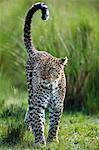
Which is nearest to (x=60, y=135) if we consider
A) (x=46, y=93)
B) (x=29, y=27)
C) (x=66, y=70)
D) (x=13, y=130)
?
(x=13, y=130)

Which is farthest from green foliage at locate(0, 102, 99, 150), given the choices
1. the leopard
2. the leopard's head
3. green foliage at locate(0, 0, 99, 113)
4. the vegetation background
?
green foliage at locate(0, 0, 99, 113)

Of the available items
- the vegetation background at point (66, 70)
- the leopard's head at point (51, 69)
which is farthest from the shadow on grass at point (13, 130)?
the leopard's head at point (51, 69)

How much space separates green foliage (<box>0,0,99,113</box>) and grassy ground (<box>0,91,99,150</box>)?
490 mm

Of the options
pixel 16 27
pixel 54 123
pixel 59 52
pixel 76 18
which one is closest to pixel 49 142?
pixel 54 123

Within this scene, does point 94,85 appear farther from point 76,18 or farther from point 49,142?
point 49,142

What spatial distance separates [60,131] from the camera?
8.44m

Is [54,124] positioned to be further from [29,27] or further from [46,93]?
[29,27]

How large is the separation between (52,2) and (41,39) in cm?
233

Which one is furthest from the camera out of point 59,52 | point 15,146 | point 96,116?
point 59,52

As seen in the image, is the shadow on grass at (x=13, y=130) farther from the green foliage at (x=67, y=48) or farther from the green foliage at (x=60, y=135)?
the green foliage at (x=67, y=48)

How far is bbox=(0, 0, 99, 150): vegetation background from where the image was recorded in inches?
318

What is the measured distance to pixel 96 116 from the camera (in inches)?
390

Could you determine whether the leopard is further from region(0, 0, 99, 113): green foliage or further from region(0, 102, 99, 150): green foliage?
region(0, 0, 99, 113): green foliage

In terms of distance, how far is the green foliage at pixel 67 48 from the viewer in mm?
10250
